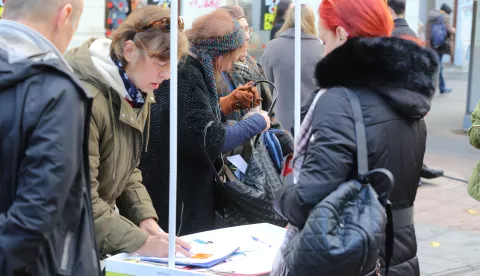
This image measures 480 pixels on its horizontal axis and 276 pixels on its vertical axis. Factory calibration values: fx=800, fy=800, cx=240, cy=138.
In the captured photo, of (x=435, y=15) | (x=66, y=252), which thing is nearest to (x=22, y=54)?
(x=66, y=252)

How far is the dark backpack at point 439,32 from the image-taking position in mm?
17516

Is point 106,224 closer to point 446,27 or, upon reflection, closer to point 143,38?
point 143,38

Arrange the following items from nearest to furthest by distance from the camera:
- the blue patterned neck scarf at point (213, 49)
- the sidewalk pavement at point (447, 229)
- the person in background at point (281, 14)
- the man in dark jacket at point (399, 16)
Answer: the blue patterned neck scarf at point (213, 49)
the sidewalk pavement at point (447, 229)
the man in dark jacket at point (399, 16)
the person in background at point (281, 14)

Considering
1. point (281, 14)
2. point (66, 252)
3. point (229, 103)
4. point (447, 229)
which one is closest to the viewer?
point (66, 252)

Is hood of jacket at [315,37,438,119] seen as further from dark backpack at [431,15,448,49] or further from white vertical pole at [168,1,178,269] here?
dark backpack at [431,15,448,49]

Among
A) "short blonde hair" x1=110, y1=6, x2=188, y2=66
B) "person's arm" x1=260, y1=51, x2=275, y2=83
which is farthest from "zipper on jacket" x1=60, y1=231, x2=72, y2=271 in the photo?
"person's arm" x1=260, y1=51, x2=275, y2=83

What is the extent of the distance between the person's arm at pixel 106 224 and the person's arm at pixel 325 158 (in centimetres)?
73

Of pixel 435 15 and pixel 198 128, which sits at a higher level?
pixel 198 128

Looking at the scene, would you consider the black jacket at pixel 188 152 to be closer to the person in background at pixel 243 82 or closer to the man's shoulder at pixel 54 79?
the person in background at pixel 243 82

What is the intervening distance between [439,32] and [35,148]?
1657cm

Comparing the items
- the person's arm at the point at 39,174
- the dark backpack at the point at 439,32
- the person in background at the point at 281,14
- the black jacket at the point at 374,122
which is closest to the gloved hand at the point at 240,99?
the black jacket at the point at 374,122

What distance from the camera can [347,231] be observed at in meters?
2.41

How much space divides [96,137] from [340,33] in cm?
95

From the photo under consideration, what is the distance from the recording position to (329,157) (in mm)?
2486
